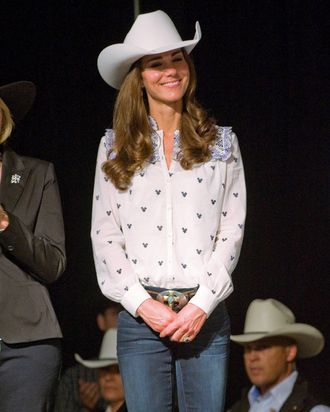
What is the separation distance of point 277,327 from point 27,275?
139 cm

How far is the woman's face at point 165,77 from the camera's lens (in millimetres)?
2990

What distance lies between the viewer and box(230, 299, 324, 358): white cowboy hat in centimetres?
391

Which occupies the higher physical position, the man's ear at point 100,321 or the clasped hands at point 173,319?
the clasped hands at point 173,319

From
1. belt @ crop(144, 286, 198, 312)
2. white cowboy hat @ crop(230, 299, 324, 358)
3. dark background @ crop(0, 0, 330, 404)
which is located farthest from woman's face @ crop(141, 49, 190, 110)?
white cowboy hat @ crop(230, 299, 324, 358)

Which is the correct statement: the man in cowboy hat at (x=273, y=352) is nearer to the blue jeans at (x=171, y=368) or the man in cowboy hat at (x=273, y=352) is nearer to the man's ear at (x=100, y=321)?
the man's ear at (x=100, y=321)

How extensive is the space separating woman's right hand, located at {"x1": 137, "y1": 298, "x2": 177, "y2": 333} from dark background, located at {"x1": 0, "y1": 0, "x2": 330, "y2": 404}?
122cm

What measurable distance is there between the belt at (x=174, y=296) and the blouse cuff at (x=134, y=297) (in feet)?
0.11

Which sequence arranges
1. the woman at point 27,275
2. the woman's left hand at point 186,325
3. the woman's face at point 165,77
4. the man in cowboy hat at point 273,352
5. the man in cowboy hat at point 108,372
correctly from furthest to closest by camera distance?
the man in cowboy hat at point 108,372 → the man in cowboy hat at point 273,352 → the woman's face at point 165,77 → the woman at point 27,275 → the woman's left hand at point 186,325

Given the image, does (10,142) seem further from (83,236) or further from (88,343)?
(88,343)

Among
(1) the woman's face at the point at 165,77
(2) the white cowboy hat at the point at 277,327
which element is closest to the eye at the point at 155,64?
(1) the woman's face at the point at 165,77

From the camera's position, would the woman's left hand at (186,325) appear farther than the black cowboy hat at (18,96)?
No

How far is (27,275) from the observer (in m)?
2.97

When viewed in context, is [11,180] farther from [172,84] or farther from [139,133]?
[172,84]

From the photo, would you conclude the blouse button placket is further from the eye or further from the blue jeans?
the eye
